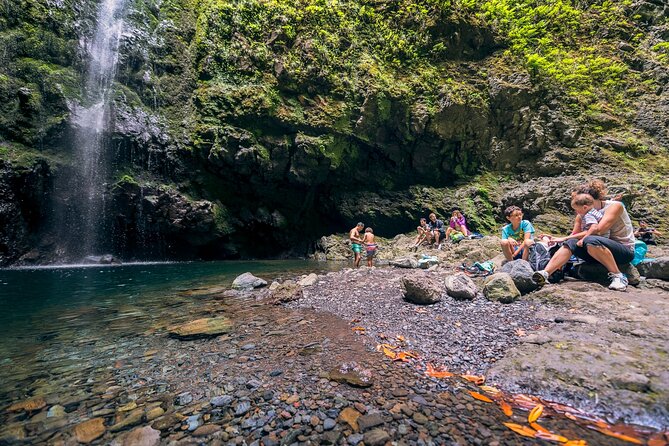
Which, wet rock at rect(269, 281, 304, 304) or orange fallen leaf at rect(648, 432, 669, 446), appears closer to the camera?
orange fallen leaf at rect(648, 432, 669, 446)

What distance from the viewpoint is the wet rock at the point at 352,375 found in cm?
277

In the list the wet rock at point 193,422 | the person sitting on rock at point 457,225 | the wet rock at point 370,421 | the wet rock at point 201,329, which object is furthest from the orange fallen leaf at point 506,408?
the person sitting on rock at point 457,225

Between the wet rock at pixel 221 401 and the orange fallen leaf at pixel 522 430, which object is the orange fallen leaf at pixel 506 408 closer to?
the orange fallen leaf at pixel 522 430

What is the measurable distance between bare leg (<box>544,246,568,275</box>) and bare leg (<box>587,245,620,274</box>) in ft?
1.12

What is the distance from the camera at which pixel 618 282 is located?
14.9 ft

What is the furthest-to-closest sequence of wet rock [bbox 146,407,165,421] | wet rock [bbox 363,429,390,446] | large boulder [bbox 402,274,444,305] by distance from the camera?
large boulder [bbox 402,274,444,305] → wet rock [bbox 146,407,165,421] → wet rock [bbox 363,429,390,446]

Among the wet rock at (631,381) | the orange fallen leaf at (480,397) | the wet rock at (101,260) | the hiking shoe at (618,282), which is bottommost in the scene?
the wet rock at (101,260)

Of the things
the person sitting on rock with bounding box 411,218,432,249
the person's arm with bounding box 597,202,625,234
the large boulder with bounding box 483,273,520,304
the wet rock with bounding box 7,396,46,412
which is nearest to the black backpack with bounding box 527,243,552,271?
the person's arm with bounding box 597,202,625,234

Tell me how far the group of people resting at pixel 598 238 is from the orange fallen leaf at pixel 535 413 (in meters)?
3.30

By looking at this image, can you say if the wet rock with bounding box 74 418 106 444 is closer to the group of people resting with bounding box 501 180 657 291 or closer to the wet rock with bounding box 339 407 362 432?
the wet rock with bounding box 339 407 362 432

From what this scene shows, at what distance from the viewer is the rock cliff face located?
1605 centimetres

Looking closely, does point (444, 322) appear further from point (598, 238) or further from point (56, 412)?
point (56, 412)

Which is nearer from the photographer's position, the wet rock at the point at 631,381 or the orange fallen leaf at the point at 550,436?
the orange fallen leaf at the point at 550,436

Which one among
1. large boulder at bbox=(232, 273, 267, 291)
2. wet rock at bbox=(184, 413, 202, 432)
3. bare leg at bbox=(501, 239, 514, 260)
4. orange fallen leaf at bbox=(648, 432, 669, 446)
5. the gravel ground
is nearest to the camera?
orange fallen leaf at bbox=(648, 432, 669, 446)
